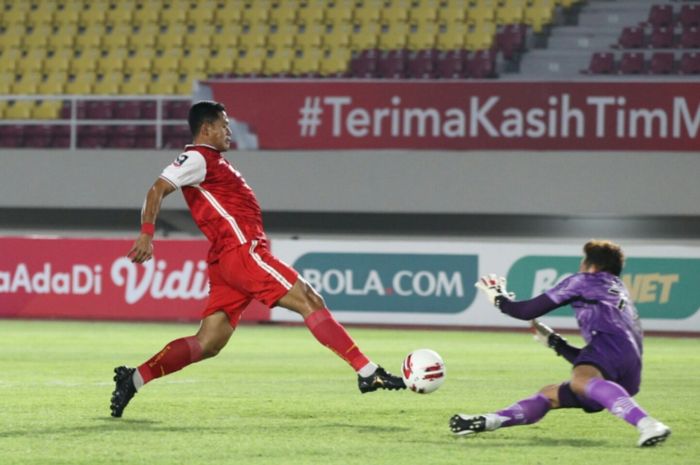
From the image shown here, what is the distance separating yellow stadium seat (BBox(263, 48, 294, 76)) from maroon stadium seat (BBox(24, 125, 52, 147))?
415cm

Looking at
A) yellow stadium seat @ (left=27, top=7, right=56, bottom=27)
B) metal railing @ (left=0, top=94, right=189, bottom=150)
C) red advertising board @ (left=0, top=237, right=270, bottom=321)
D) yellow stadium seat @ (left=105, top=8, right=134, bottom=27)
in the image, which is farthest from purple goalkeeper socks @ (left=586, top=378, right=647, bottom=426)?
yellow stadium seat @ (left=27, top=7, right=56, bottom=27)

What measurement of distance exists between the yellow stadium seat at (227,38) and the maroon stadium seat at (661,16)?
25.6ft

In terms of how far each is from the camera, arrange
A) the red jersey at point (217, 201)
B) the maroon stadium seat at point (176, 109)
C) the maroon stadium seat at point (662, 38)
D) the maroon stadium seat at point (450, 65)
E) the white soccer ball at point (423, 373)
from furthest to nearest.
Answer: the maroon stadium seat at point (176, 109), the maroon stadium seat at point (450, 65), the maroon stadium seat at point (662, 38), the red jersey at point (217, 201), the white soccer ball at point (423, 373)

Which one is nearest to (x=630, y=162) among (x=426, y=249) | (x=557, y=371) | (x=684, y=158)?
(x=684, y=158)

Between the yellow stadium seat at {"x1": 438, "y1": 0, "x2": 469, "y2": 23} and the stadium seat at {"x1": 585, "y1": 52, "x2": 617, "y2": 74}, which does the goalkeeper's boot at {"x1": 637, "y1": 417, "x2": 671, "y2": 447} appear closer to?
the stadium seat at {"x1": 585, "y1": 52, "x2": 617, "y2": 74}

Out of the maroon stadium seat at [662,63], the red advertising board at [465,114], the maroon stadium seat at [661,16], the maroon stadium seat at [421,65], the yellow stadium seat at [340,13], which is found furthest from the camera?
the yellow stadium seat at [340,13]

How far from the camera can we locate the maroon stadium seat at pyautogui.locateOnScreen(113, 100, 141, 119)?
26.7 metres

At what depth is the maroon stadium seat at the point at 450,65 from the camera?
84.9 ft

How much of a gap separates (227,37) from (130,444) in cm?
2114

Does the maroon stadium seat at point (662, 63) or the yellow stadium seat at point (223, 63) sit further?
the yellow stadium seat at point (223, 63)

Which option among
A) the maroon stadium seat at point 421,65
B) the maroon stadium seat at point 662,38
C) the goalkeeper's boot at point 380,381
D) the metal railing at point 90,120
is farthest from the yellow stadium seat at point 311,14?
the goalkeeper's boot at point 380,381

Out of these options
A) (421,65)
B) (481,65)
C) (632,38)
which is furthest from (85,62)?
(632,38)

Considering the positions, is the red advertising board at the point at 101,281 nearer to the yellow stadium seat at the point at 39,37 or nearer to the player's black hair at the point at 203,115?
the yellow stadium seat at the point at 39,37

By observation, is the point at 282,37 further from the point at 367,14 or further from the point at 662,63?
the point at 662,63
